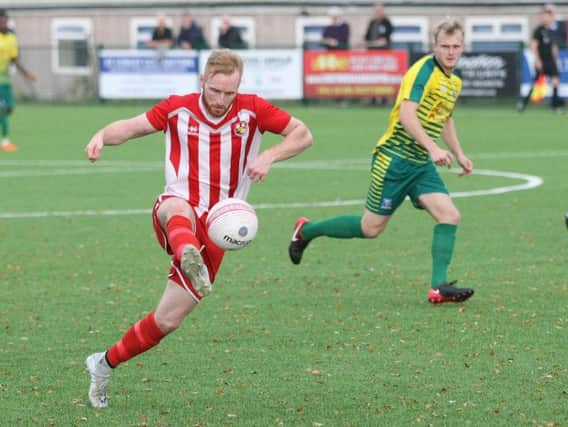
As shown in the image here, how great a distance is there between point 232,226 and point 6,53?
2023 centimetres

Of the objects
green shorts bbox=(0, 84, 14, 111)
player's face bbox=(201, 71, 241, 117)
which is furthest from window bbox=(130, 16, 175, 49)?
player's face bbox=(201, 71, 241, 117)

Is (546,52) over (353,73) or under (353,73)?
over

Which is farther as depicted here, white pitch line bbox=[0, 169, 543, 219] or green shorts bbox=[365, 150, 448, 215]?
white pitch line bbox=[0, 169, 543, 219]

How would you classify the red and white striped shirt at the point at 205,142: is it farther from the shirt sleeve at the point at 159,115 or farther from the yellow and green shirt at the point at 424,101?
the yellow and green shirt at the point at 424,101

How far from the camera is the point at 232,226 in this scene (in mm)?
7379

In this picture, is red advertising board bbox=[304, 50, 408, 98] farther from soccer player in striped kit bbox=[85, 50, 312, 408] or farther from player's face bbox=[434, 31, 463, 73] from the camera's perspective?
soccer player in striped kit bbox=[85, 50, 312, 408]

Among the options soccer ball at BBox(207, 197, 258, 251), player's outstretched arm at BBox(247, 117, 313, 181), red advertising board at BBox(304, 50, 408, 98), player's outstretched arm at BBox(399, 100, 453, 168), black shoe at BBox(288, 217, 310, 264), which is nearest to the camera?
soccer ball at BBox(207, 197, 258, 251)

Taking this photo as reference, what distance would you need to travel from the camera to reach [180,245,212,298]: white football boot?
275 inches

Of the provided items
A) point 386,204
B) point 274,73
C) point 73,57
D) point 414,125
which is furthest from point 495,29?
point 414,125

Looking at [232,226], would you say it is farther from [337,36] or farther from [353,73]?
[337,36]

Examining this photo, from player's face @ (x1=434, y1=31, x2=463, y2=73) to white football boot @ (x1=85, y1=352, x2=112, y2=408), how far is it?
4047 millimetres

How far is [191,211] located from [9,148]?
62.7 ft

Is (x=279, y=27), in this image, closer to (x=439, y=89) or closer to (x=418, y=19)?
(x=418, y=19)

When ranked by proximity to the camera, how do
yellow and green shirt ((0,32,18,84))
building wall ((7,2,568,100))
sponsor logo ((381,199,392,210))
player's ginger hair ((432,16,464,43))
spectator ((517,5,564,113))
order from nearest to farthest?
player's ginger hair ((432,16,464,43)) < sponsor logo ((381,199,392,210)) < yellow and green shirt ((0,32,18,84)) < spectator ((517,5,564,113)) < building wall ((7,2,568,100))
